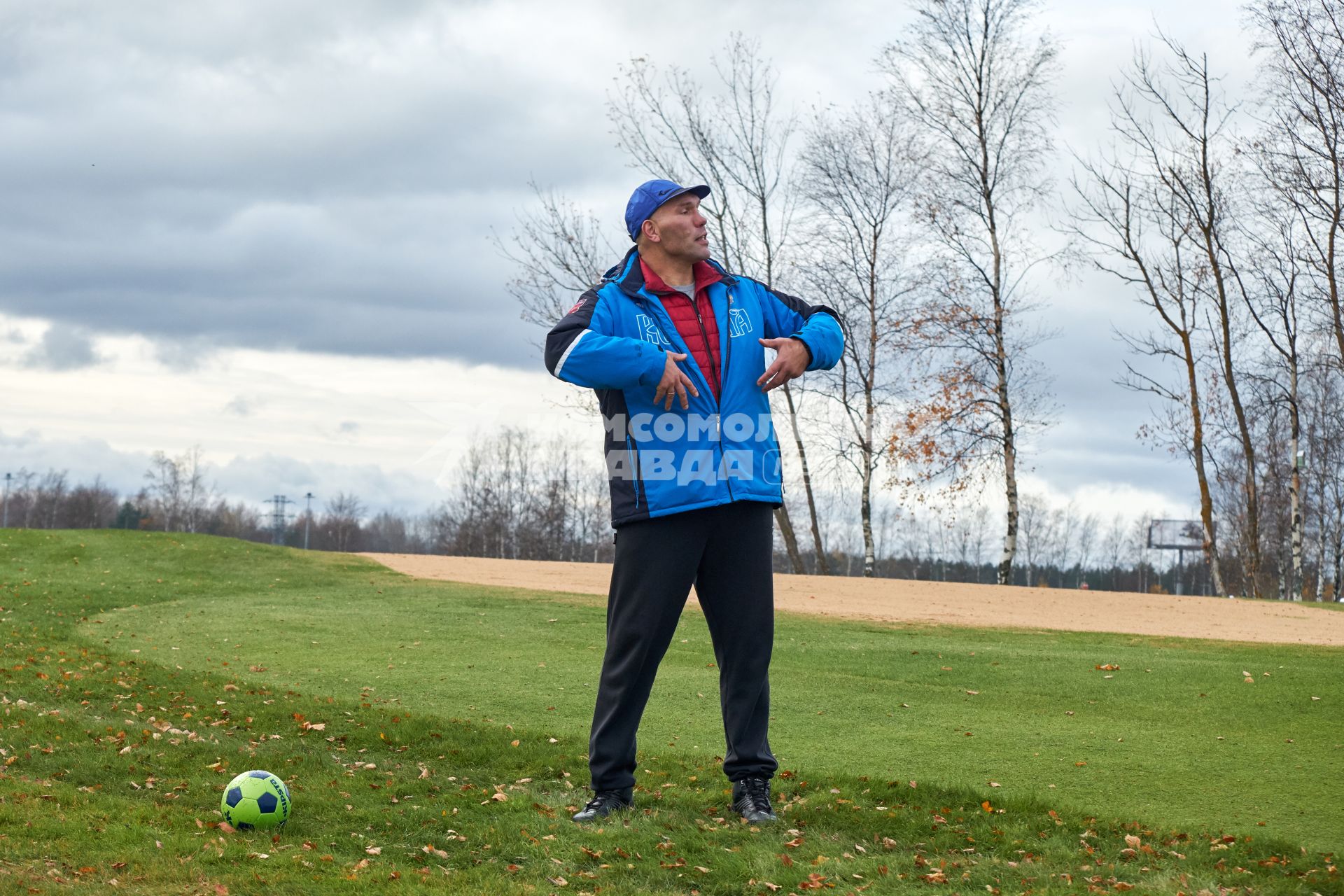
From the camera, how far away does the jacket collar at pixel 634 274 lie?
15.1ft

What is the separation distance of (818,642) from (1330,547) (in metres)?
49.5

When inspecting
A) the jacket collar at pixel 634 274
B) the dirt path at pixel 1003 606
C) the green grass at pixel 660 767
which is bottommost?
the green grass at pixel 660 767

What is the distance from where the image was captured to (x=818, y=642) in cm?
1234

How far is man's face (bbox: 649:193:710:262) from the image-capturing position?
4.58 meters

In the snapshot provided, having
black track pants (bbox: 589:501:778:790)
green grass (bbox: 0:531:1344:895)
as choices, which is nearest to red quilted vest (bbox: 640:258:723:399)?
black track pants (bbox: 589:501:778:790)

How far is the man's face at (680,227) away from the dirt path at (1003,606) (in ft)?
41.0

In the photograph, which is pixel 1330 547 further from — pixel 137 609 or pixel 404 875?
pixel 404 875

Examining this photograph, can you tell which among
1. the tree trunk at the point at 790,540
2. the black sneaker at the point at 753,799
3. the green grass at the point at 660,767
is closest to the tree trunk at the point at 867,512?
the tree trunk at the point at 790,540

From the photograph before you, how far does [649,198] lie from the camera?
15.1 ft

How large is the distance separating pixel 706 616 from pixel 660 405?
0.84 m

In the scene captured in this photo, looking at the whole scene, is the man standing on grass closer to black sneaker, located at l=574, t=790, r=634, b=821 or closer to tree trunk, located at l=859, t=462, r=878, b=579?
black sneaker, located at l=574, t=790, r=634, b=821

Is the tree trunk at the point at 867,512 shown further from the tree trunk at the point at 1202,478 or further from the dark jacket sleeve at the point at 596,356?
the dark jacket sleeve at the point at 596,356

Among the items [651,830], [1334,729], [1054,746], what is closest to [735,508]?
[651,830]

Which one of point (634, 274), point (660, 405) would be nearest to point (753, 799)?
point (660, 405)
